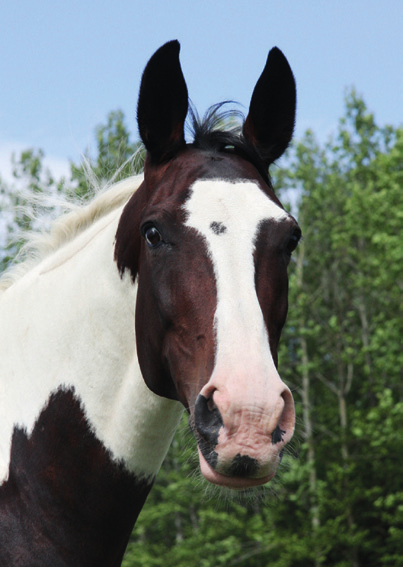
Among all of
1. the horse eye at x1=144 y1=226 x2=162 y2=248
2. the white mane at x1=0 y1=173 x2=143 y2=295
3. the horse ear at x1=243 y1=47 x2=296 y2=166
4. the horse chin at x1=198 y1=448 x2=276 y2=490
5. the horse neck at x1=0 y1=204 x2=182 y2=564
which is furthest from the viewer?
the white mane at x1=0 y1=173 x2=143 y2=295

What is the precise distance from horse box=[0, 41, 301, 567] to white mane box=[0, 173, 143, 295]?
1 centimetres

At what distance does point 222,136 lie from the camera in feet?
10.9

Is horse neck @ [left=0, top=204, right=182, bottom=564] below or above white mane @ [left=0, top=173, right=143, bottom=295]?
below

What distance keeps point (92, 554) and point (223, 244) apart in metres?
1.54

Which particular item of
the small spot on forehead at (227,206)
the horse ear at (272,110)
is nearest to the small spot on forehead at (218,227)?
the small spot on forehead at (227,206)

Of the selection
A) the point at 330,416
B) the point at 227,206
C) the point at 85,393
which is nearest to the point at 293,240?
the point at 227,206

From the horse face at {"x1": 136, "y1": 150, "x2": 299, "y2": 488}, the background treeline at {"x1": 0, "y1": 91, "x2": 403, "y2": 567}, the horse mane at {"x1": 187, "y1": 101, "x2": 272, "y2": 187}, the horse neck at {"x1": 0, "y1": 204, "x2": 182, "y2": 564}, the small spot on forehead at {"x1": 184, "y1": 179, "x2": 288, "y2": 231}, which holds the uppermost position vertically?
the horse mane at {"x1": 187, "y1": 101, "x2": 272, "y2": 187}

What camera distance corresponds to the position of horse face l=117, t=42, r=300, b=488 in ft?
7.80

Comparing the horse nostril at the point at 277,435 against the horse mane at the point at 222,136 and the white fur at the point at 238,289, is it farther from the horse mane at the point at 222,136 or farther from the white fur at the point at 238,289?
the horse mane at the point at 222,136

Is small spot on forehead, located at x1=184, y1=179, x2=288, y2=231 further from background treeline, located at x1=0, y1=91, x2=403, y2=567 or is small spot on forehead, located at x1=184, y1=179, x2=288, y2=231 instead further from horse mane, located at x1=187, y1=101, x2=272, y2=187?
background treeline, located at x1=0, y1=91, x2=403, y2=567

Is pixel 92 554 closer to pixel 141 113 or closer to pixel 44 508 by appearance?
pixel 44 508

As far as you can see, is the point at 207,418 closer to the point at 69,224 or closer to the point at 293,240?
the point at 293,240

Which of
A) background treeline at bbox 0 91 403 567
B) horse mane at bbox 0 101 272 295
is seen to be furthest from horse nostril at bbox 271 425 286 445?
background treeline at bbox 0 91 403 567

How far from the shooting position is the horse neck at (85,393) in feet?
10.1
